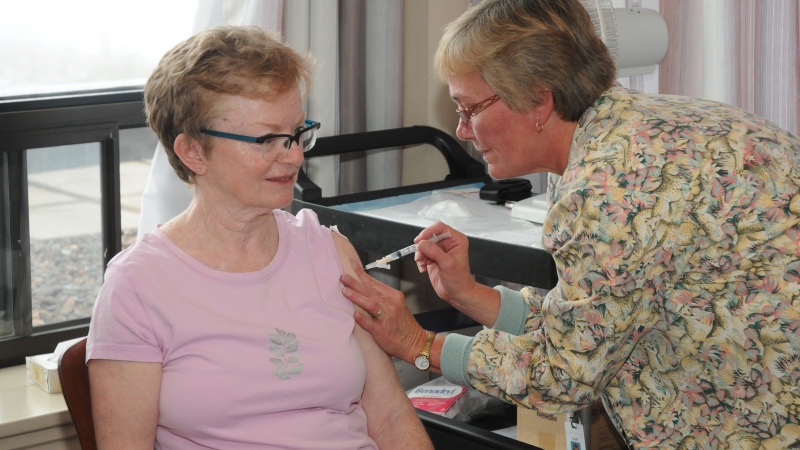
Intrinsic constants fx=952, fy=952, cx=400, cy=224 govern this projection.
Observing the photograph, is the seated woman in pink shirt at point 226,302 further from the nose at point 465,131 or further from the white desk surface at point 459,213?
the white desk surface at point 459,213

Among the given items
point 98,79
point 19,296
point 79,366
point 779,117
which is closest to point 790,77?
point 779,117

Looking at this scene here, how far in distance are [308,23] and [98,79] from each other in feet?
2.02

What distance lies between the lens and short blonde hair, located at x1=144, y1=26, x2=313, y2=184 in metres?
1.52

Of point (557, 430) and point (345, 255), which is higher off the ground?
point (345, 255)

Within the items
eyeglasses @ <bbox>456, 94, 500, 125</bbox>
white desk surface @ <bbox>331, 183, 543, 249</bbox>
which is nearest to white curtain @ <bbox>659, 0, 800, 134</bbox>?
white desk surface @ <bbox>331, 183, 543, 249</bbox>

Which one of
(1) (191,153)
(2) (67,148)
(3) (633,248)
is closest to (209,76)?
(1) (191,153)

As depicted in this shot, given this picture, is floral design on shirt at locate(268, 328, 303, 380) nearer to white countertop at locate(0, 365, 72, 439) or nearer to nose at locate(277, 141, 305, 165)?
nose at locate(277, 141, 305, 165)

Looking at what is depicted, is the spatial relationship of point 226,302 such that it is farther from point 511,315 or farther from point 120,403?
point 511,315

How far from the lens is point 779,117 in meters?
2.21

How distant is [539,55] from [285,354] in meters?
0.65

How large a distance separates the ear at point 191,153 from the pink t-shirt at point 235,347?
128 mm

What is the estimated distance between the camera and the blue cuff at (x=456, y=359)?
1.64 meters

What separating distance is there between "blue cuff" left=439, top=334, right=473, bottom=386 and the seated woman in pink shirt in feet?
0.49

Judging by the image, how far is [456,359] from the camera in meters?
1.65
